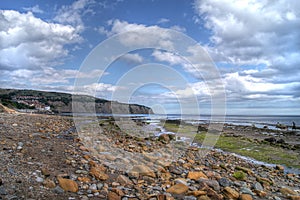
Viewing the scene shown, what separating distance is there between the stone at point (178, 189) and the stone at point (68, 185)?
6.94ft

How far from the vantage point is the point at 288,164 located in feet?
39.9

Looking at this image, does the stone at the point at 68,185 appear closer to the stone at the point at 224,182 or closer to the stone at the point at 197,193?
the stone at the point at 197,193

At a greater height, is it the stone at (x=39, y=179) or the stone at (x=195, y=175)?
the stone at (x=39, y=179)

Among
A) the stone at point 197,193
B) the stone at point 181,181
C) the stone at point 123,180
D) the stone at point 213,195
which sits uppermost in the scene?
the stone at point 123,180

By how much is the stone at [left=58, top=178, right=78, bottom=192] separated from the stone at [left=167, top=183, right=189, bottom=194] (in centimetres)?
211

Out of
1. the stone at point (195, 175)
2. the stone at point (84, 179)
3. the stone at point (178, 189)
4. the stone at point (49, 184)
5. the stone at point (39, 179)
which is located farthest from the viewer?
the stone at point (195, 175)

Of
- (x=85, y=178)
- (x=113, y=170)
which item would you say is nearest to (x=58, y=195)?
(x=85, y=178)

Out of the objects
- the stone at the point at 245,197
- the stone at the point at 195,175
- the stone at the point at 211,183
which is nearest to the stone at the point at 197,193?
the stone at the point at 211,183

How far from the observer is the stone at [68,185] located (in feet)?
15.9

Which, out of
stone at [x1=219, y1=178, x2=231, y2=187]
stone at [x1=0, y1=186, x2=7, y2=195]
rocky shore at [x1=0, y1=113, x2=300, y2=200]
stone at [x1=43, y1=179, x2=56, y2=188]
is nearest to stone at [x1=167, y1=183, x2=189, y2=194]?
rocky shore at [x1=0, y1=113, x2=300, y2=200]

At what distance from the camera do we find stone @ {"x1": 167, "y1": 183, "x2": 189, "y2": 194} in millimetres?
5515

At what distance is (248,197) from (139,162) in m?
3.18

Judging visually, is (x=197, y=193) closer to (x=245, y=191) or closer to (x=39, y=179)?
(x=245, y=191)

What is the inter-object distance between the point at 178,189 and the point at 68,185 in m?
2.50
